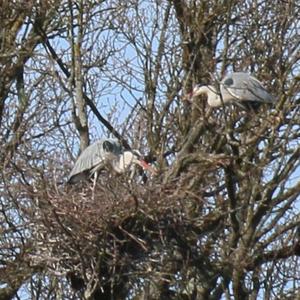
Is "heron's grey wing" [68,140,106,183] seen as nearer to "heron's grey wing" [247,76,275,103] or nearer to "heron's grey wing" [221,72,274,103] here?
"heron's grey wing" [221,72,274,103]

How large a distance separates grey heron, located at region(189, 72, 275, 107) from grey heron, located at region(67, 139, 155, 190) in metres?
0.71

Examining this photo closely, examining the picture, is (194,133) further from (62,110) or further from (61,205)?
(62,110)

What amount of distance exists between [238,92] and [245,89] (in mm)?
230

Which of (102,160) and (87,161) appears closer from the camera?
(87,161)

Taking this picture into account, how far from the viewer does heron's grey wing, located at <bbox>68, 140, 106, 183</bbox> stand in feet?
31.2

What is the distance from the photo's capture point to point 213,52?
34.9 feet

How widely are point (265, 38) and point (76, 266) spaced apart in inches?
119

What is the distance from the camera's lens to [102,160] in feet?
32.0

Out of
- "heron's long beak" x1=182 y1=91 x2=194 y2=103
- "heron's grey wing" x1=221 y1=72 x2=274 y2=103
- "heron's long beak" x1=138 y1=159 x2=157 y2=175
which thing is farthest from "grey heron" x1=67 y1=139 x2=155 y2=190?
"heron's grey wing" x1=221 y1=72 x2=274 y2=103

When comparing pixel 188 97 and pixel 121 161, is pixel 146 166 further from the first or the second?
pixel 188 97

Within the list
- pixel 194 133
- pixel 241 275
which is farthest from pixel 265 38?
pixel 241 275

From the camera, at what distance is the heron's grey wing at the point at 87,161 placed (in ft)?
31.2

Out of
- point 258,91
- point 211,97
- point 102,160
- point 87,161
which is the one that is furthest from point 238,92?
point 87,161

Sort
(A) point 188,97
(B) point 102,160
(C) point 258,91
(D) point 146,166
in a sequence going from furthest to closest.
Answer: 1. (A) point 188,97
2. (C) point 258,91
3. (B) point 102,160
4. (D) point 146,166
